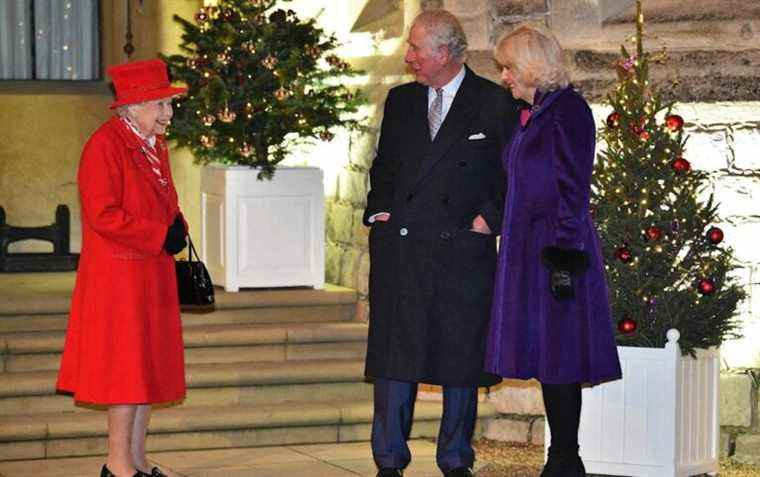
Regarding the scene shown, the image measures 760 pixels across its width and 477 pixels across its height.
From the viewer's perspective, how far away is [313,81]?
393 inches

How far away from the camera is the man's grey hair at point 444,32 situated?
6.76 meters

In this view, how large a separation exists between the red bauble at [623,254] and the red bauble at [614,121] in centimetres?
59

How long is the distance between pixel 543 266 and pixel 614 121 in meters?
1.38

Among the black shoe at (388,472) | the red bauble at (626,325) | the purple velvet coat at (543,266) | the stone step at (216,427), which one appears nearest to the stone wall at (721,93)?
the red bauble at (626,325)

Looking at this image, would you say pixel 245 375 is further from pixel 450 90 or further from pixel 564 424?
pixel 564 424

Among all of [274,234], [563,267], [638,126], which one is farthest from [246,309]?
[563,267]

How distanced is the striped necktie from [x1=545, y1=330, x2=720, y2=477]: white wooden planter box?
4.29 ft

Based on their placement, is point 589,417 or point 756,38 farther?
point 756,38

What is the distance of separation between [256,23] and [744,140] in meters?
3.04

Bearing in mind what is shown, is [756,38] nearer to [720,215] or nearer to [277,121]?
[720,215]

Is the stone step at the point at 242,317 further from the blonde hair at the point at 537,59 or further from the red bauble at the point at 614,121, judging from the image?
the blonde hair at the point at 537,59

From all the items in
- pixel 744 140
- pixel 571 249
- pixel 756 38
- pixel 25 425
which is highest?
pixel 756 38

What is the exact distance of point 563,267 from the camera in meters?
6.28

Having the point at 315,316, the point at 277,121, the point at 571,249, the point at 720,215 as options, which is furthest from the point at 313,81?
the point at 571,249
